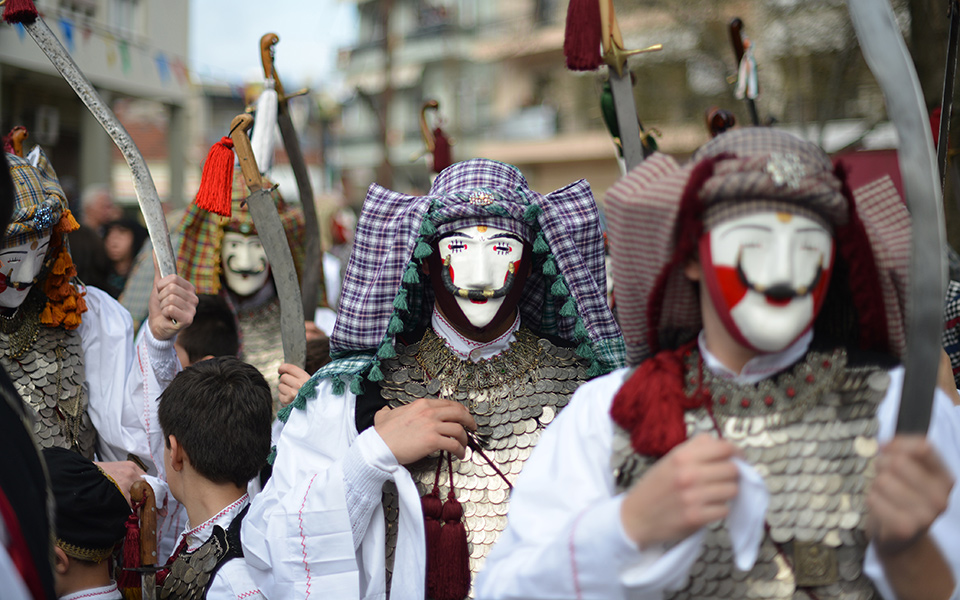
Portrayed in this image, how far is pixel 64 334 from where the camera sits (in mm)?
3117

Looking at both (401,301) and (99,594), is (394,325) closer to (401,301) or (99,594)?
(401,301)

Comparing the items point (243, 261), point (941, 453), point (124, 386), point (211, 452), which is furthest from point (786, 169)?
point (243, 261)

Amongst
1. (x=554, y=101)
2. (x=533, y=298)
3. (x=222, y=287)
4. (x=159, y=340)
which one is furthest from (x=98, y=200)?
(x=554, y=101)

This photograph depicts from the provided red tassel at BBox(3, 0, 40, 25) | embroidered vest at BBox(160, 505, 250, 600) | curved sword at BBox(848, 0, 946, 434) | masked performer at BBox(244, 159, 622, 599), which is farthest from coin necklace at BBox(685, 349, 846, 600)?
red tassel at BBox(3, 0, 40, 25)

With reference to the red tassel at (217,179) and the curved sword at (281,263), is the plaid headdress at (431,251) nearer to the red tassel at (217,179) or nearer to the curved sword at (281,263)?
the curved sword at (281,263)

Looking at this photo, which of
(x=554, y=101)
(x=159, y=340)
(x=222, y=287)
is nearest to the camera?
(x=159, y=340)

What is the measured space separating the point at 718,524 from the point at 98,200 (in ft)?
27.9

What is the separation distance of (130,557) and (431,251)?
4.19ft

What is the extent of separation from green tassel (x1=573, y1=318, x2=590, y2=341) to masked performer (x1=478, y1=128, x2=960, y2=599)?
0.81 meters

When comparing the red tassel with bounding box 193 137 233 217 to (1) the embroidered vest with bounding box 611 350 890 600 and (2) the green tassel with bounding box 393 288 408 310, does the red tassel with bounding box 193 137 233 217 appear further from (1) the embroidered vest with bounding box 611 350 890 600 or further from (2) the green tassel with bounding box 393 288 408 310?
(1) the embroidered vest with bounding box 611 350 890 600

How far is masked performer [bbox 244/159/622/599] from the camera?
2.29 metres

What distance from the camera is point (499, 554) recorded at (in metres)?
1.64

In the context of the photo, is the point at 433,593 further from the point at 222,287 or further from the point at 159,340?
the point at 222,287

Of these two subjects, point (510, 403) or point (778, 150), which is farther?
point (510, 403)
